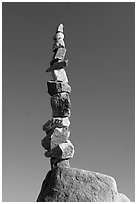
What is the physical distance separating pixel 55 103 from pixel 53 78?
3.04 ft

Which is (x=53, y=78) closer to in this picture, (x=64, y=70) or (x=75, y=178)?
(x=64, y=70)

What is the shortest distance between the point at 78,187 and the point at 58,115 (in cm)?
271

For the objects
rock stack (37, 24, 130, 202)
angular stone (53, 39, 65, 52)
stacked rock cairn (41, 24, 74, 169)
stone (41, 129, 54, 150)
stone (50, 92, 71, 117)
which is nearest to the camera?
rock stack (37, 24, 130, 202)

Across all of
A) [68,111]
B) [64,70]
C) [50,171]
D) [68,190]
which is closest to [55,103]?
[68,111]

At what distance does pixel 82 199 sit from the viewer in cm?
901

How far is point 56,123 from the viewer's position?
1086cm

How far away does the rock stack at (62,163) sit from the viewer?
922 cm

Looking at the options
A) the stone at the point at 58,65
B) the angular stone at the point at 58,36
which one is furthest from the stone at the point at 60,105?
the angular stone at the point at 58,36

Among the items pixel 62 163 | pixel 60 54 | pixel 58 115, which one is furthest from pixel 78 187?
pixel 60 54

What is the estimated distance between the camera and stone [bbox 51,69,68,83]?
11230 millimetres

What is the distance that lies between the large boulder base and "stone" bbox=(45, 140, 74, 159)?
66 cm

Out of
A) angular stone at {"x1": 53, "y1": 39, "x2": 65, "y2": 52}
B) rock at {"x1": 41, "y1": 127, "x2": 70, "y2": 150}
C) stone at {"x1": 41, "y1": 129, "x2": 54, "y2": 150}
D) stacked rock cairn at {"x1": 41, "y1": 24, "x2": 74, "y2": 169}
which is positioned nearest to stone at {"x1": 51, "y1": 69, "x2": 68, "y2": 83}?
stacked rock cairn at {"x1": 41, "y1": 24, "x2": 74, "y2": 169}

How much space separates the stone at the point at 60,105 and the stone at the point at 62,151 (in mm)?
997

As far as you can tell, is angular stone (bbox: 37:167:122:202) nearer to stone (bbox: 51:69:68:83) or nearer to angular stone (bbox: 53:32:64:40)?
stone (bbox: 51:69:68:83)
